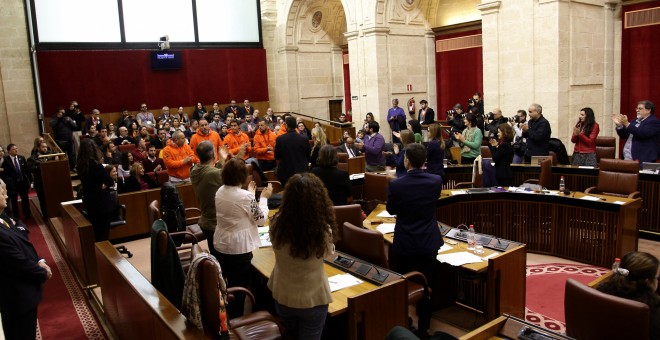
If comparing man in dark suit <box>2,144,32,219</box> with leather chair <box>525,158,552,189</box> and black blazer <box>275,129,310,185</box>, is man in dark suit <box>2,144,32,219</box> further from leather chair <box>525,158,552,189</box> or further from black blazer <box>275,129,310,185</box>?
leather chair <box>525,158,552,189</box>

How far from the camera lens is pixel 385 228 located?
5.08 m

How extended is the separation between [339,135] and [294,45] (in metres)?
4.39

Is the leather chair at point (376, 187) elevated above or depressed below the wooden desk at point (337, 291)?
above

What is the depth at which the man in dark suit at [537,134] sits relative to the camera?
7.79 m

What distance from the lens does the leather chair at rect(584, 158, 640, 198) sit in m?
6.22

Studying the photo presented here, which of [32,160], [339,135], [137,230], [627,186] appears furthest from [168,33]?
[627,186]

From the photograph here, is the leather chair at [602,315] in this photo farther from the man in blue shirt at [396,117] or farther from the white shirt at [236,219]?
the man in blue shirt at [396,117]

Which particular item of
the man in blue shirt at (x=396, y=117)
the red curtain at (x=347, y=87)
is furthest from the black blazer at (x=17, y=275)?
the red curtain at (x=347, y=87)

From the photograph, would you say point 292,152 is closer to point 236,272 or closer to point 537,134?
point 236,272

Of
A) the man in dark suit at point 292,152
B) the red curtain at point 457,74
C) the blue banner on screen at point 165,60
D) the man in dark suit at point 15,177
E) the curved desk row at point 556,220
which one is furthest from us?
the blue banner on screen at point 165,60

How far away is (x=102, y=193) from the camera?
6117mm

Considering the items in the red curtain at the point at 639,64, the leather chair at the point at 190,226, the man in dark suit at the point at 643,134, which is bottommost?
the leather chair at the point at 190,226

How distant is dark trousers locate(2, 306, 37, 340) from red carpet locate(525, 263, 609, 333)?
13.1ft

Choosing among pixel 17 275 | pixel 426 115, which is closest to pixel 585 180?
pixel 426 115
